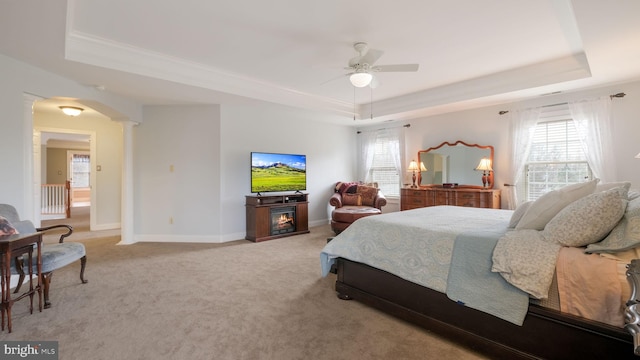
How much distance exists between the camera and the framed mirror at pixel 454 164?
209 inches

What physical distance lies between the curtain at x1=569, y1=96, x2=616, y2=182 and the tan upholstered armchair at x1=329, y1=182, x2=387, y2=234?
314 cm

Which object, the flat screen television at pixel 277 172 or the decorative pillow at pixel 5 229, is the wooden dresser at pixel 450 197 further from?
the decorative pillow at pixel 5 229

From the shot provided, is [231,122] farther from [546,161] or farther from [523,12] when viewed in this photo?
[546,161]

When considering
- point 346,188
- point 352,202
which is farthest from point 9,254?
point 346,188

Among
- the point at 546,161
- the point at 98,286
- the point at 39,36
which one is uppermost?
the point at 39,36

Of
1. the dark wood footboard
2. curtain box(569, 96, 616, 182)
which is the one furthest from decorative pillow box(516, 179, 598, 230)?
curtain box(569, 96, 616, 182)

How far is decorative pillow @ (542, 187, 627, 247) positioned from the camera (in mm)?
1582

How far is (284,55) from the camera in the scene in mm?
3594

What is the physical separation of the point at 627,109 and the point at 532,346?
165 inches

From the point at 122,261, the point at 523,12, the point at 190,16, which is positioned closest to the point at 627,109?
the point at 523,12

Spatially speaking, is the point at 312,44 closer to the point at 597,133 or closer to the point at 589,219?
the point at 589,219

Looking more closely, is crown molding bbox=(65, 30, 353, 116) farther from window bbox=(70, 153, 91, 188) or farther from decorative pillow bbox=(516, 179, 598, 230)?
window bbox=(70, 153, 91, 188)

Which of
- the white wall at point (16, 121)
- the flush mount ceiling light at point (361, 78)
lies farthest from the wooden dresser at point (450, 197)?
the white wall at point (16, 121)

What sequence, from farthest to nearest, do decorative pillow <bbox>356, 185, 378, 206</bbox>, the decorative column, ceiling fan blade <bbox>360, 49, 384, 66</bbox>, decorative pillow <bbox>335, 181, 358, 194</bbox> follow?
decorative pillow <bbox>335, 181, 358, 194</bbox> < decorative pillow <bbox>356, 185, 378, 206</bbox> < the decorative column < ceiling fan blade <bbox>360, 49, 384, 66</bbox>
